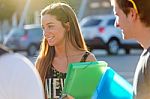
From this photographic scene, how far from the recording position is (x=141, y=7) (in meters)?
2.36

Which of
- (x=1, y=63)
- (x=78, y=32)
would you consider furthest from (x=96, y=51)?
(x=1, y=63)

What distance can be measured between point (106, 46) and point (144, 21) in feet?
69.8

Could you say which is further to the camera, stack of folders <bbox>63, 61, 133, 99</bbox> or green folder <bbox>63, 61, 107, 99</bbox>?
green folder <bbox>63, 61, 107, 99</bbox>

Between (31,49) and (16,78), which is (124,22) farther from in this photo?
(31,49)

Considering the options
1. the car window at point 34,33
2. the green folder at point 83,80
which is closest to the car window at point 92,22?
the car window at point 34,33

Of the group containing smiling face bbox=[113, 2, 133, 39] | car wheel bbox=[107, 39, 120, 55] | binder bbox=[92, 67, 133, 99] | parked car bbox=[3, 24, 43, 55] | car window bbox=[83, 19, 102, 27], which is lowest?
car wheel bbox=[107, 39, 120, 55]

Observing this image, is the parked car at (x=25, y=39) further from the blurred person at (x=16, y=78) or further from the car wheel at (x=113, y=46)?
the blurred person at (x=16, y=78)

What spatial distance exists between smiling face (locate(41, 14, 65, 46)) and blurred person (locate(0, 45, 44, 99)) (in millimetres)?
1595

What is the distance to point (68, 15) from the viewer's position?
370cm

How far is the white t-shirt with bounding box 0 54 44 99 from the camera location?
1896 millimetres

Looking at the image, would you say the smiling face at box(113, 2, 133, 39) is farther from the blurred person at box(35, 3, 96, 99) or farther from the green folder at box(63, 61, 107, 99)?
the blurred person at box(35, 3, 96, 99)

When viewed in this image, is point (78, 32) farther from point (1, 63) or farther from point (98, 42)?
point (98, 42)

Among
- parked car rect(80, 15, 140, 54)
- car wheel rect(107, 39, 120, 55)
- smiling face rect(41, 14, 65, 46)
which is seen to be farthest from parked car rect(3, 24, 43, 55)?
smiling face rect(41, 14, 65, 46)

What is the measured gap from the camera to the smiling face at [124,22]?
244 cm
